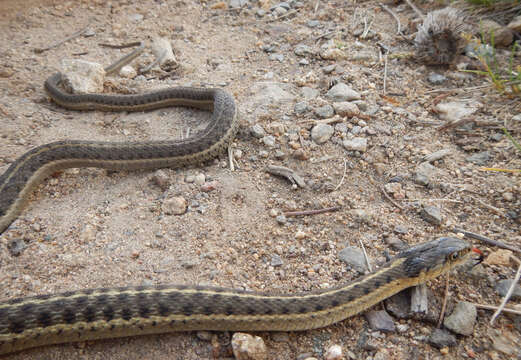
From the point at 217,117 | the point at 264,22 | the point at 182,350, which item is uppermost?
the point at 264,22

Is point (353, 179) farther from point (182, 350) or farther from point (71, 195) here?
point (71, 195)

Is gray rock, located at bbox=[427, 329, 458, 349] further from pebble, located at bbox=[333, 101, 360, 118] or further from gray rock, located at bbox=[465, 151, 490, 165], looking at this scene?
pebble, located at bbox=[333, 101, 360, 118]

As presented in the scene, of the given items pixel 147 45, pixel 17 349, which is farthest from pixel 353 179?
pixel 147 45

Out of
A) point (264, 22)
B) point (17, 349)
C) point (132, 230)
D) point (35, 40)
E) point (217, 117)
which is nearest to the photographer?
point (17, 349)

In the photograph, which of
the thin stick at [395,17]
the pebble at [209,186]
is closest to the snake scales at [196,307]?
the pebble at [209,186]

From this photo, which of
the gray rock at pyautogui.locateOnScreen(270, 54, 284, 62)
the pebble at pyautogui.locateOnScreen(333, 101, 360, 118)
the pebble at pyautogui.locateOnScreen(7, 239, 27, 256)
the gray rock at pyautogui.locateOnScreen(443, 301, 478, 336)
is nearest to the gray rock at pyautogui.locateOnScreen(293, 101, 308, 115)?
the pebble at pyautogui.locateOnScreen(333, 101, 360, 118)

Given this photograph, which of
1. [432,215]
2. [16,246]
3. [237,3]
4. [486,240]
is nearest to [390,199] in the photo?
[432,215]

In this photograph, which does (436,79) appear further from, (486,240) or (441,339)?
(441,339)
